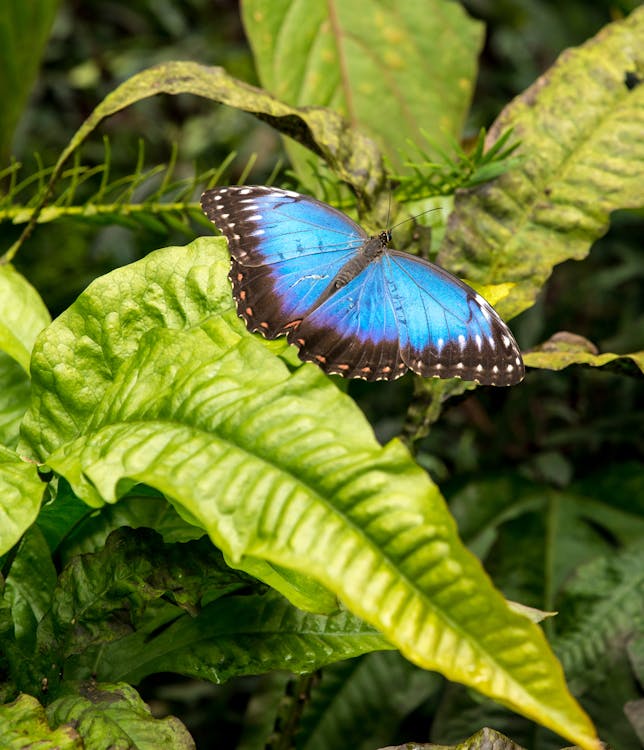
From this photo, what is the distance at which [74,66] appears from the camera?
8.05 ft

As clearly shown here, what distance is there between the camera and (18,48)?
165 cm

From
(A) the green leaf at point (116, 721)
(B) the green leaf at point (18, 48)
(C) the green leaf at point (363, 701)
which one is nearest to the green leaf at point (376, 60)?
(B) the green leaf at point (18, 48)

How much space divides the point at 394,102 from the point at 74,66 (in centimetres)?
132

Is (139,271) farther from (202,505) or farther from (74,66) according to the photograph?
(74,66)

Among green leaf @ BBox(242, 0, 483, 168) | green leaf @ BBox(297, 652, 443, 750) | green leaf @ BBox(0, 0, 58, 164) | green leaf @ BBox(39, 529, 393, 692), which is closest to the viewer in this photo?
green leaf @ BBox(39, 529, 393, 692)

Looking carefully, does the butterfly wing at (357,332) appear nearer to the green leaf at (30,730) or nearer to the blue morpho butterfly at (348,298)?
the blue morpho butterfly at (348,298)

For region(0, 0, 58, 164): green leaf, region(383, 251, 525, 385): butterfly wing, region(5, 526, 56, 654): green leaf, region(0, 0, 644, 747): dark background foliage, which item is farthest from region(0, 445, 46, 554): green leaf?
region(0, 0, 58, 164): green leaf

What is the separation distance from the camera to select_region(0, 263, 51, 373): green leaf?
0.95 metres

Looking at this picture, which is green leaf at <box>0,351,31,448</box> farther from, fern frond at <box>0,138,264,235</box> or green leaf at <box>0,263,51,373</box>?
fern frond at <box>0,138,264,235</box>

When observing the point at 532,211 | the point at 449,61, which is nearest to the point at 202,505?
the point at 532,211

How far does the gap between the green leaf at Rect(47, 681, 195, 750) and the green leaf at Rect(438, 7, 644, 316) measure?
2.09 feet

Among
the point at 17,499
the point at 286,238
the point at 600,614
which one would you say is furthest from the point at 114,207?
the point at 600,614

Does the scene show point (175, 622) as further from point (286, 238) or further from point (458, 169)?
point (458, 169)

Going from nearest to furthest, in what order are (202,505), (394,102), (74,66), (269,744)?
(202,505) < (269,744) < (394,102) < (74,66)
